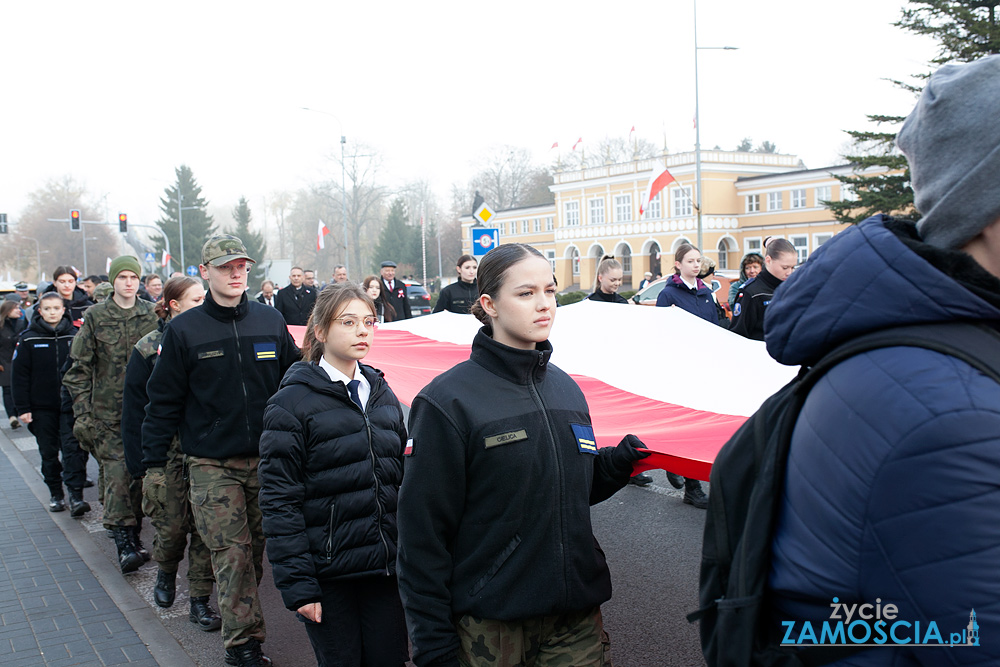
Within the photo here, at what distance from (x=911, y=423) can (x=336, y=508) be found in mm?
2923

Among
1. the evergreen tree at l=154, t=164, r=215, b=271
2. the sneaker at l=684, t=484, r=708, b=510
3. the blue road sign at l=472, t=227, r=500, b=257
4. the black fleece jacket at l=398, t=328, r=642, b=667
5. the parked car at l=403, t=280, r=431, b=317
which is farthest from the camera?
the evergreen tree at l=154, t=164, r=215, b=271

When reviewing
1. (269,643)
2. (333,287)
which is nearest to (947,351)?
(333,287)

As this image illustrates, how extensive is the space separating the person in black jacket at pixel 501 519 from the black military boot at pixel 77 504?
6.94m

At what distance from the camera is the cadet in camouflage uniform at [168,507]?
5465 millimetres

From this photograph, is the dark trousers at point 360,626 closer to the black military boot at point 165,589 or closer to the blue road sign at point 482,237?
the black military boot at point 165,589

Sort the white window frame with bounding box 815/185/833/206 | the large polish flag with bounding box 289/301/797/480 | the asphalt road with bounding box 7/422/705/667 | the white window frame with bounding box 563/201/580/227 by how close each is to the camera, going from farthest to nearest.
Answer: the white window frame with bounding box 563/201/580/227, the white window frame with bounding box 815/185/833/206, the asphalt road with bounding box 7/422/705/667, the large polish flag with bounding box 289/301/797/480

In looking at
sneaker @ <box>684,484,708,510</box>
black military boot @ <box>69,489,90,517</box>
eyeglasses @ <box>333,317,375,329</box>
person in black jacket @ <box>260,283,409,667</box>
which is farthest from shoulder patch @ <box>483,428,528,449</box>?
black military boot @ <box>69,489,90,517</box>

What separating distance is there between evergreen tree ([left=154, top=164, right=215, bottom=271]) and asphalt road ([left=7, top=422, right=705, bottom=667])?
81.8 metres

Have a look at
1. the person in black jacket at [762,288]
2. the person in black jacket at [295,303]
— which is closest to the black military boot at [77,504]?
the person in black jacket at [762,288]

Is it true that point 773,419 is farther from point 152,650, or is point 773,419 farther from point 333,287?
point 152,650

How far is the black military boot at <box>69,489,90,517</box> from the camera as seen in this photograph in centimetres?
825

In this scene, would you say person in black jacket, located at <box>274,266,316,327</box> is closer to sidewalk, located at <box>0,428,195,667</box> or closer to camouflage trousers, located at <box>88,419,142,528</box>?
sidewalk, located at <box>0,428,195,667</box>

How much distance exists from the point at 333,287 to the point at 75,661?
2853 mm

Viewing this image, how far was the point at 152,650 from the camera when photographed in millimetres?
4973
